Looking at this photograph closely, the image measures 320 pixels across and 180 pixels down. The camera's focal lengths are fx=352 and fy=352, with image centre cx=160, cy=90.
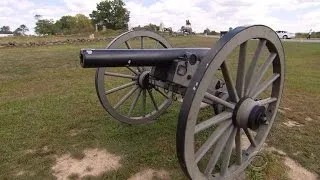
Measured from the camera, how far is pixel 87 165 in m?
4.61

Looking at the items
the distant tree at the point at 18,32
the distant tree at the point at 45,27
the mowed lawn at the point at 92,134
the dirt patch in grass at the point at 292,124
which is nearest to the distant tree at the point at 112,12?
the distant tree at the point at 18,32

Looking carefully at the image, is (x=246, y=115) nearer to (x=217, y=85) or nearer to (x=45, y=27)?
(x=217, y=85)

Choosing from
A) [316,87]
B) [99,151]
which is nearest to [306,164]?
[99,151]

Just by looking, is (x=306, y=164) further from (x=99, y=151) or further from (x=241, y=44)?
(x=99, y=151)

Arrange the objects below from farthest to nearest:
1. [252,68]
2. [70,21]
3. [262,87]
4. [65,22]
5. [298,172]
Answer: [65,22] → [70,21] → [298,172] → [262,87] → [252,68]

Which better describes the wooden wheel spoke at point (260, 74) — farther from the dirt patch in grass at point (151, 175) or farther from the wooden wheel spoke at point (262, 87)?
the dirt patch in grass at point (151, 175)

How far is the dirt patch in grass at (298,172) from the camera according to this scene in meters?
4.39

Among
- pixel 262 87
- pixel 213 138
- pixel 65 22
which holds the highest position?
pixel 65 22

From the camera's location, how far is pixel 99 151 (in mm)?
5020

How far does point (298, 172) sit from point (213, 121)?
69.2 inches

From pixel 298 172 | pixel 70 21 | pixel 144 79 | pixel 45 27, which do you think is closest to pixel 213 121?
pixel 298 172

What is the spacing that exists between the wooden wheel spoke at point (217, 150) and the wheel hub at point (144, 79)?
2084 mm

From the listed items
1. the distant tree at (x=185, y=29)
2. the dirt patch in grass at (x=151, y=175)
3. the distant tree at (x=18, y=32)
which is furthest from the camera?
the distant tree at (x=18, y=32)

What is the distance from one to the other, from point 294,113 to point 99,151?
4.00 metres
